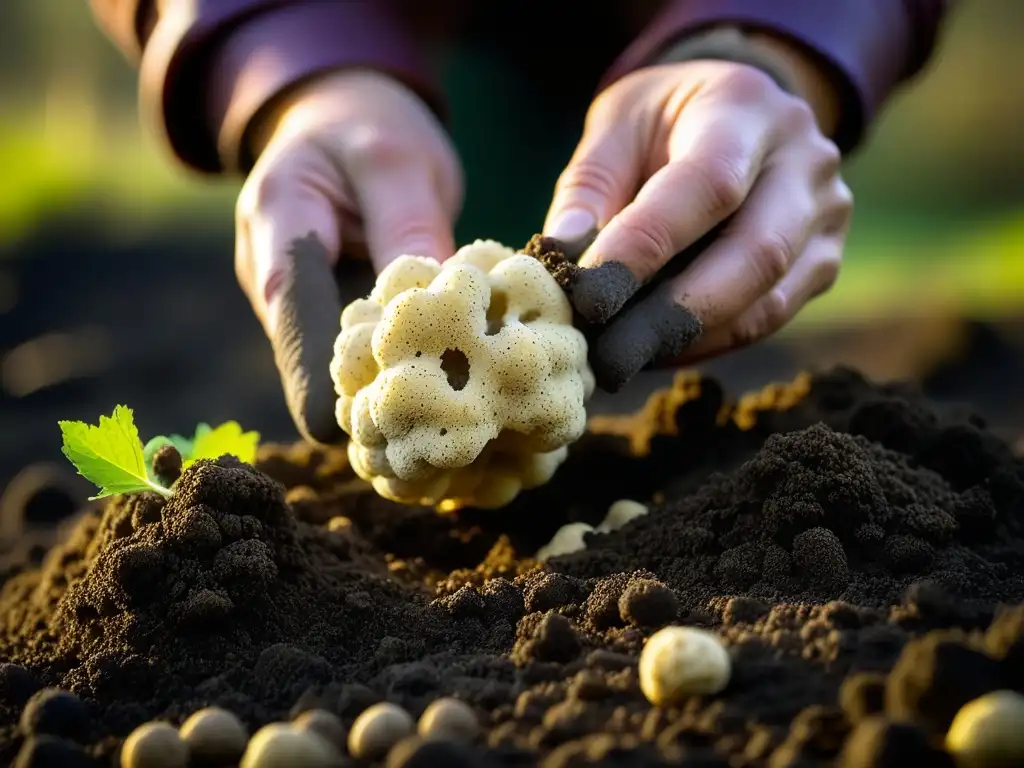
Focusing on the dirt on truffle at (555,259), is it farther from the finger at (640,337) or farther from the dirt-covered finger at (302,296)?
the dirt-covered finger at (302,296)

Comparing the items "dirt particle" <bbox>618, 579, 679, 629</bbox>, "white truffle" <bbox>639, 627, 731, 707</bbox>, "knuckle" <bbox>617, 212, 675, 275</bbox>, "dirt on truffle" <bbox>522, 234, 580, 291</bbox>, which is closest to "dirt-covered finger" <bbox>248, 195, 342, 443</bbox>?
"dirt on truffle" <bbox>522, 234, 580, 291</bbox>

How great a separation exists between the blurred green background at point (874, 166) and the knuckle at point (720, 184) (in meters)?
3.14

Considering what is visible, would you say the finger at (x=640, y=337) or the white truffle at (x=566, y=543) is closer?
the finger at (x=640, y=337)

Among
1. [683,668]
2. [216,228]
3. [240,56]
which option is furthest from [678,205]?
[216,228]

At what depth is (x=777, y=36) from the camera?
200 centimetres

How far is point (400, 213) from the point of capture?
1.80m

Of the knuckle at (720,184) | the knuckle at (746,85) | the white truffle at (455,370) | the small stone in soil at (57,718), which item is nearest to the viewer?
the small stone in soil at (57,718)

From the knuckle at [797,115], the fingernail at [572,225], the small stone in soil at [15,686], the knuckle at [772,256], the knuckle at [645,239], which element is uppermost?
the knuckle at [797,115]

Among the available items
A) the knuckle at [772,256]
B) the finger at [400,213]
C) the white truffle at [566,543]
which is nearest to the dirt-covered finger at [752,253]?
the knuckle at [772,256]

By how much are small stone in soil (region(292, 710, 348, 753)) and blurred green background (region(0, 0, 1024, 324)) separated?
3955mm

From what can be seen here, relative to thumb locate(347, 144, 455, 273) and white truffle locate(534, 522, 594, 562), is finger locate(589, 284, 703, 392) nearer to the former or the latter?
white truffle locate(534, 522, 594, 562)

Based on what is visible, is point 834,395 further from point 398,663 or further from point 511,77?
point 511,77

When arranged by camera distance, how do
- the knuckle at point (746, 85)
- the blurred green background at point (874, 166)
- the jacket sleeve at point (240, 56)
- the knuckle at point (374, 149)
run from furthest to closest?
the blurred green background at point (874, 166), the jacket sleeve at point (240, 56), the knuckle at point (374, 149), the knuckle at point (746, 85)

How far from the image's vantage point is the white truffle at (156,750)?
95 centimetres
